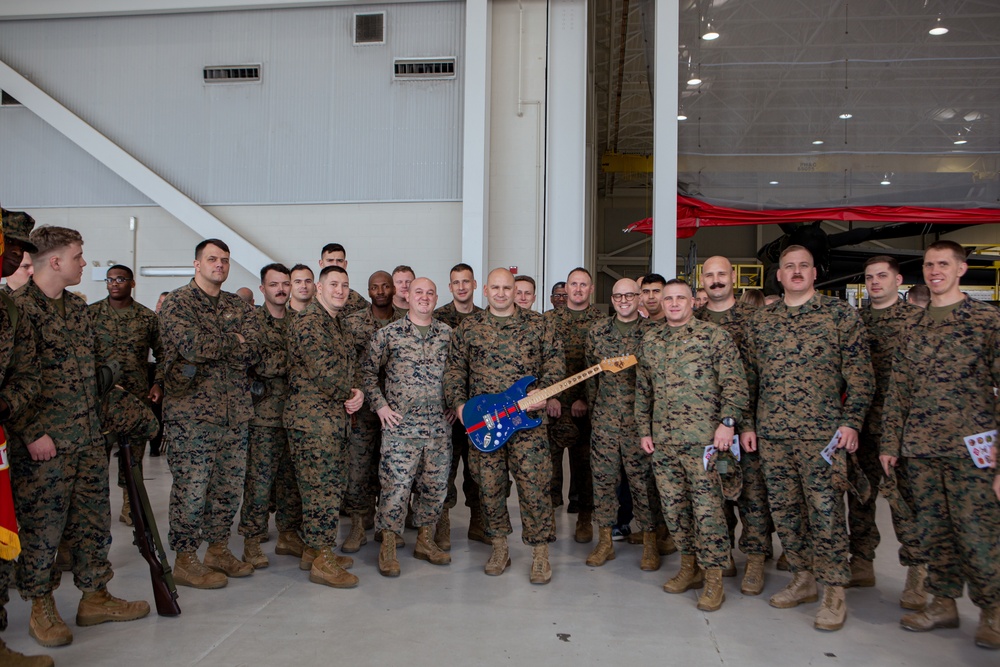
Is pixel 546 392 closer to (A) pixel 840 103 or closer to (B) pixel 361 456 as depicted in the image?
(B) pixel 361 456

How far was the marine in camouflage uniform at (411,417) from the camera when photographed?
162 inches

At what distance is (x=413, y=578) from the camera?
13.3 ft

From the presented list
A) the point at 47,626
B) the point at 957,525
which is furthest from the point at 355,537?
the point at 957,525

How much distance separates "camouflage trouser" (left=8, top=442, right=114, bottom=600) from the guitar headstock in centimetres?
256

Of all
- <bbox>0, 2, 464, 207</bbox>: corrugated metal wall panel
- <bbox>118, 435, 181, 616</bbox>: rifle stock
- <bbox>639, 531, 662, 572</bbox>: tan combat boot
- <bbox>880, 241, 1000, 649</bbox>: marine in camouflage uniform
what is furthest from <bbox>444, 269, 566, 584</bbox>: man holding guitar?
<bbox>0, 2, 464, 207</bbox>: corrugated metal wall panel

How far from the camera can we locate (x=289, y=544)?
4.41 metres

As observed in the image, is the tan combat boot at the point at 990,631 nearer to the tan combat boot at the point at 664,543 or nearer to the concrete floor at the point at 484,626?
the concrete floor at the point at 484,626

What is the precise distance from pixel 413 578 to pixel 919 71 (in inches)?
297

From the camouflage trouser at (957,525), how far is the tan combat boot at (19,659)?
3750 millimetres

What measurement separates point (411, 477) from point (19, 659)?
6.52 feet

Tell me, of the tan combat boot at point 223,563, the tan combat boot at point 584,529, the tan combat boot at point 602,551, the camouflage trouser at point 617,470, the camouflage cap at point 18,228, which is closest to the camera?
the camouflage cap at point 18,228

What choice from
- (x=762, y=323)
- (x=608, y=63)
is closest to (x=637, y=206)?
(x=608, y=63)

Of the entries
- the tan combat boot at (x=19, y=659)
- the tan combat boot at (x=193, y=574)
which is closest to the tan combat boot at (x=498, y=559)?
the tan combat boot at (x=193, y=574)

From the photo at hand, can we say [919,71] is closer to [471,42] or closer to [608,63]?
[471,42]
